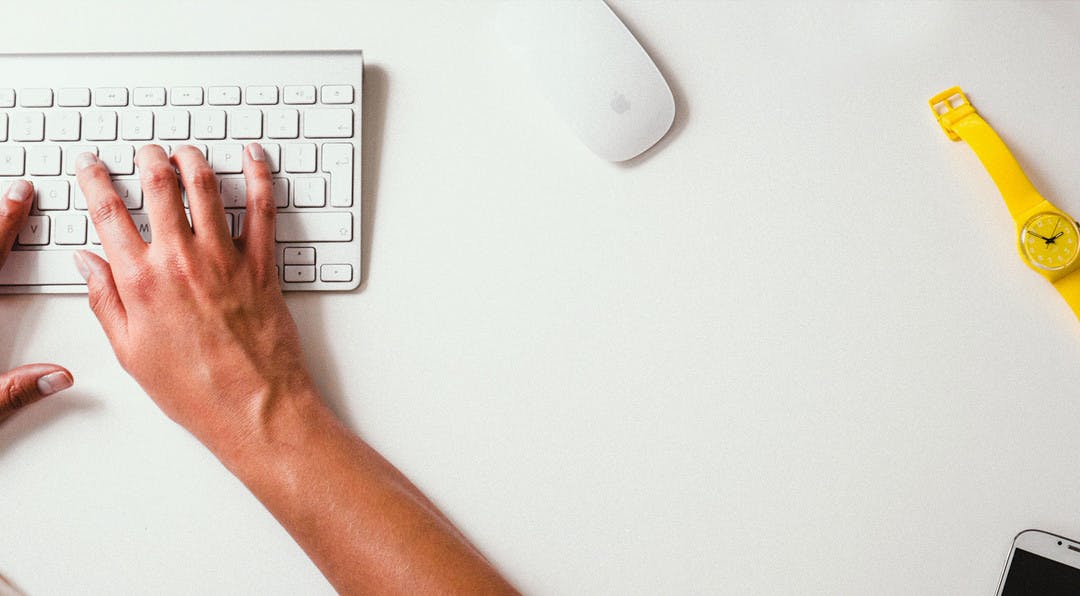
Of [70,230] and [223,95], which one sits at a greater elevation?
[223,95]

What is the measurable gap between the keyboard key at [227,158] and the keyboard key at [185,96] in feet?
0.14

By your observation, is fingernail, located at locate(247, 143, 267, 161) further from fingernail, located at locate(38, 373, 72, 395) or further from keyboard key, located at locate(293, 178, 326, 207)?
fingernail, located at locate(38, 373, 72, 395)

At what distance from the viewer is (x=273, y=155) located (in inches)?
25.0

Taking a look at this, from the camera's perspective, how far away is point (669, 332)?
648mm

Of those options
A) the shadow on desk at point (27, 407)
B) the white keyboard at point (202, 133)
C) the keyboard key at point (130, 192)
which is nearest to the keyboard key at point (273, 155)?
the white keyboard at point (202, 133)

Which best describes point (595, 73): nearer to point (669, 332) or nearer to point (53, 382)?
point (669, 332)

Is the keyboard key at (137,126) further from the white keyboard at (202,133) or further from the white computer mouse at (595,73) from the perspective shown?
the white computer mouse at (595,73)

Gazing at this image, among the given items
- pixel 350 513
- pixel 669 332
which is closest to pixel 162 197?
pixel 350 513

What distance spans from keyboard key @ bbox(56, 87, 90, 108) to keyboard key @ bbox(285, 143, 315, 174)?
0.54 feet

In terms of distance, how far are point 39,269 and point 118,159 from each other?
0.11 meters

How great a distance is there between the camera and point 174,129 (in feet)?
2.08

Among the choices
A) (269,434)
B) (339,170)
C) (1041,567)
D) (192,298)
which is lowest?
(1041,567)

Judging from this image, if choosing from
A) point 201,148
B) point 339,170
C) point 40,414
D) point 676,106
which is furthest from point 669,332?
A: point 40,414

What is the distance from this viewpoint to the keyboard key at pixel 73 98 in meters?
0.63
